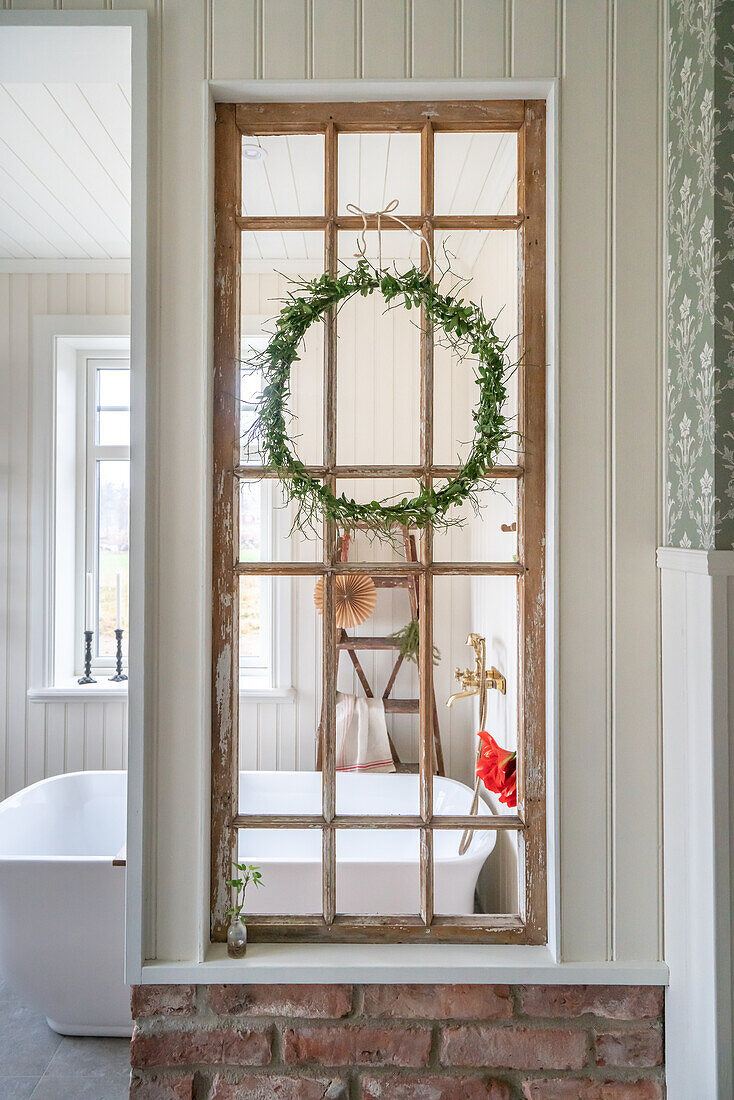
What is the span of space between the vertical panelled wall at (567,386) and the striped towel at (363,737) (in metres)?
1.68

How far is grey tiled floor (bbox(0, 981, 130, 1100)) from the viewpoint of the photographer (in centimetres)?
211

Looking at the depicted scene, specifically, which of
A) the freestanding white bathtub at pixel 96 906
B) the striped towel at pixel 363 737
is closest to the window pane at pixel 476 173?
the striped towel at pixel 363 737

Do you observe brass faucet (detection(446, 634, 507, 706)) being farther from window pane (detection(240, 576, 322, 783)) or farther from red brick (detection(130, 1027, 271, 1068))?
red brick (detection(130, 1027, 271, 1068))

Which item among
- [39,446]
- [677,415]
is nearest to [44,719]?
[39,446]

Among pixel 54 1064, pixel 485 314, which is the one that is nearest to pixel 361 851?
pixel 54 1064

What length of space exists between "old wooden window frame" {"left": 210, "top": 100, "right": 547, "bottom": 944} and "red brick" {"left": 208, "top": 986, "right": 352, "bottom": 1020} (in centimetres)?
9

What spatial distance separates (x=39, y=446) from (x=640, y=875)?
2828 millimetres

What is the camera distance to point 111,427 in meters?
3.49

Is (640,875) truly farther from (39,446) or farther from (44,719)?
(39,446)

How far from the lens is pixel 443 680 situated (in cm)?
325

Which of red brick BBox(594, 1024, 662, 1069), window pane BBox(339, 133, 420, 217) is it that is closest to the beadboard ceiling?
window pane BBox(339, 133, 420, 217)

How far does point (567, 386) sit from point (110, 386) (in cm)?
259

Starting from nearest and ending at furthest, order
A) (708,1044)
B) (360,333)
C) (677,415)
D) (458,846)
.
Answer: (708,1044) < (677,415) < (458,846) < (360,333)

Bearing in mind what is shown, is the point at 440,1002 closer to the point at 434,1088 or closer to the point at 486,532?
the point at 434,1088
